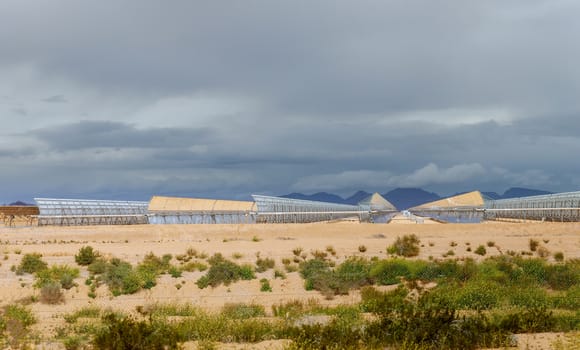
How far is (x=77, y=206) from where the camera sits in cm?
5591

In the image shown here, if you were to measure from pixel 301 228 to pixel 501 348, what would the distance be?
36526mm

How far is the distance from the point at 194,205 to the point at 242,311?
153ft

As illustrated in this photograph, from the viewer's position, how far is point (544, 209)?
5203 centimetres

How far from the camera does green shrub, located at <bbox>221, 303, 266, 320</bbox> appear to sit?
55.5 feet

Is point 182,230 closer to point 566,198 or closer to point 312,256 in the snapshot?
point 312,256

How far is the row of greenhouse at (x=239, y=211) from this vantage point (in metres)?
52.4

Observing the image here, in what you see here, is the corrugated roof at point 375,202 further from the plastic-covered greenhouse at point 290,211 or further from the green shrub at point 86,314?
the green shrub at point 86,314

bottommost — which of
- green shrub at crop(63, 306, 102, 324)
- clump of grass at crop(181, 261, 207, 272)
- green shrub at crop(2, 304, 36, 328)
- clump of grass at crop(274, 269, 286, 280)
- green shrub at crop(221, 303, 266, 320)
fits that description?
green shrub at crop(63, 306, 102, 324)

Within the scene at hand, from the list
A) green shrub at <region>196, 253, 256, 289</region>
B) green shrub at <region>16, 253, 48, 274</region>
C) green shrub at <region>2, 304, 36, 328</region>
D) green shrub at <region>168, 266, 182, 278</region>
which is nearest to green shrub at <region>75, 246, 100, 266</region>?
green shrub at <region>16, 253, 48, 274</region>

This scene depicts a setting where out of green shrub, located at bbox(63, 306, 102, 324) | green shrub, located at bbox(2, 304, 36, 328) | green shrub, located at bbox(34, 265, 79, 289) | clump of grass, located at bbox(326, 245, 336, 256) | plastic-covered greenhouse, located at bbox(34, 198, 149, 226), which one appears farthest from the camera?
plastic-covered greenhouse, located at bbox(34, 198, 149, 226)

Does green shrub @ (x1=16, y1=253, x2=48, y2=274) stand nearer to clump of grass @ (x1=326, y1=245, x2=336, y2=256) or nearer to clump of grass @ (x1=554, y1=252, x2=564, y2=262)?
clump of grass @ (x1=326, y1=245, x2=336, y2=256)

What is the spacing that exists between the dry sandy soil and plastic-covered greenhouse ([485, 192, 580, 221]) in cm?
545

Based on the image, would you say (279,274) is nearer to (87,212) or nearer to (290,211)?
(290,211)

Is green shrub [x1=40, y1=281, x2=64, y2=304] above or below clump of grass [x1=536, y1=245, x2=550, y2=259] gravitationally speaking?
below
